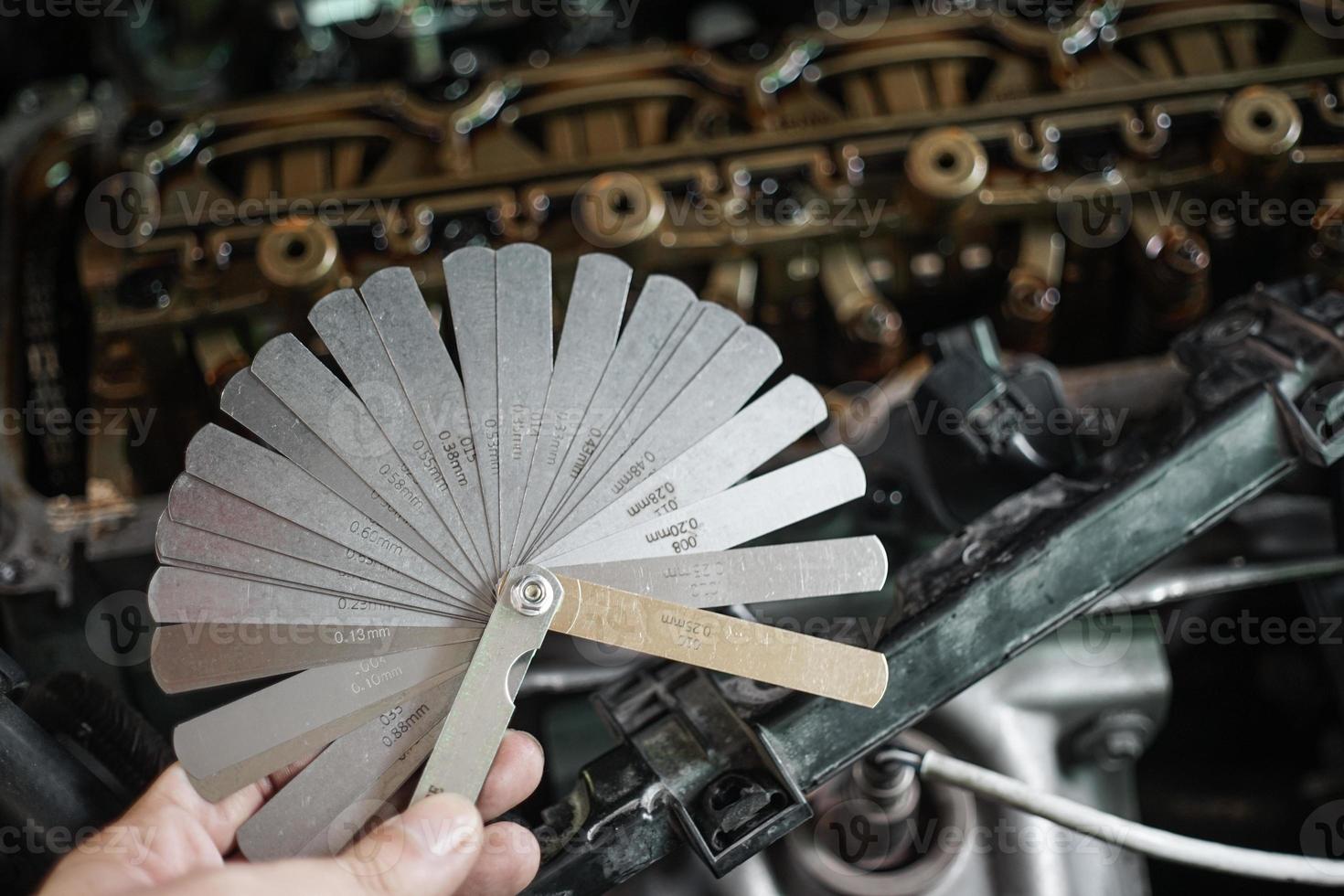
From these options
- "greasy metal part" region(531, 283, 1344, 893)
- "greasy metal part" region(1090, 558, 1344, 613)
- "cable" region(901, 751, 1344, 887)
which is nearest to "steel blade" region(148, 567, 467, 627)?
"greasy metal part" region(531, 283, 1344, 893)

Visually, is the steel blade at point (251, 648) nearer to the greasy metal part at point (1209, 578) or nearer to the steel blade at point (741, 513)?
the steel blade at point (741, 513)

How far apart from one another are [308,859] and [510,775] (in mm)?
181

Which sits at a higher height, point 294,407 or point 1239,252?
point 294,407

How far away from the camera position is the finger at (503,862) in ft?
2.94

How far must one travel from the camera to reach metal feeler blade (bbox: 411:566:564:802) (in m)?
0.88

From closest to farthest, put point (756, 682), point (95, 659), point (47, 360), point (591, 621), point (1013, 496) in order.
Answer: point (591, 621), point (756, 682), point (1013, 496), point (95, 659), point (47, 360)

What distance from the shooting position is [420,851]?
81 centimetres

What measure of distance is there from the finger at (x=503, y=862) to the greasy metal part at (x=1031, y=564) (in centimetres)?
4

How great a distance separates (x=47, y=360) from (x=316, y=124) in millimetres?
468

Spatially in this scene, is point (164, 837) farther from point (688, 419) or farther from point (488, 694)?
point (688, 419)

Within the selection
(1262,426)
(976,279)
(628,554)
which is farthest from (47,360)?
(1262,426)

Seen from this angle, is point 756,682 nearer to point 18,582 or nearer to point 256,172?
point 18,582

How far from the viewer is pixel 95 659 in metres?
1.29

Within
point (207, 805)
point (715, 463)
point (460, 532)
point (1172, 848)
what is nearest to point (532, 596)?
point (460, 532)
